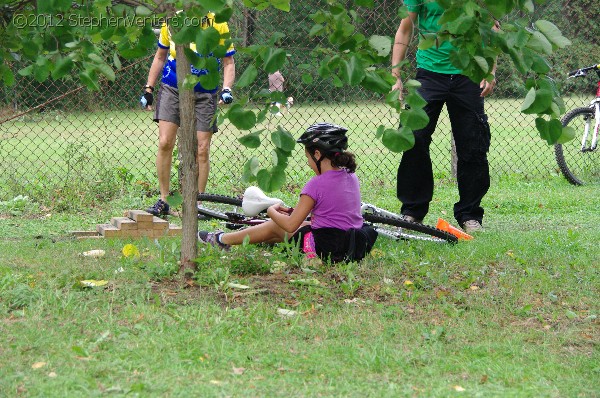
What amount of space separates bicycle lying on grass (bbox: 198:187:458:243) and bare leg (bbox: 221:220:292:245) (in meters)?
0.10

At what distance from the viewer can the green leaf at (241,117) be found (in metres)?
4.23

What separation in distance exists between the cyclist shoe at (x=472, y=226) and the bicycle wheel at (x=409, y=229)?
0.63 m

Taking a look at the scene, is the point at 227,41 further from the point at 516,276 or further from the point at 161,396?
the point at 516,276

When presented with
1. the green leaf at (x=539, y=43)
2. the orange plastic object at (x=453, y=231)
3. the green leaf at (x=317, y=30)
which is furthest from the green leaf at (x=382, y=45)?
the orange plastic object at (x=453, y=231)

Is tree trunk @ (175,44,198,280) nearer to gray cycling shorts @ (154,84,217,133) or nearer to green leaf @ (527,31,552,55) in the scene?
green leaf @ (527,31,552,55)

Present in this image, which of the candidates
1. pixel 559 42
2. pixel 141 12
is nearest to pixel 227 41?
pixel 141 12

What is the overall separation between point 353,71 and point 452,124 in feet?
10.2

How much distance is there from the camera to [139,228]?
6746 millimetres

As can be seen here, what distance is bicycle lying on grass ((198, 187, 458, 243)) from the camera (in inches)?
237

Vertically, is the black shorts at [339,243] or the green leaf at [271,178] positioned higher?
the green leaf at [271,178]

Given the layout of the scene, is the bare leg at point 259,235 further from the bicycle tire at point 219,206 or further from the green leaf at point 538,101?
the green leaf at point 538,101

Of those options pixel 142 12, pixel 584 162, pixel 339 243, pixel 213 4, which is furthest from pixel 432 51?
pixel 584 162

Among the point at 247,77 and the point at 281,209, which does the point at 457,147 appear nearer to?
the point at 281,209

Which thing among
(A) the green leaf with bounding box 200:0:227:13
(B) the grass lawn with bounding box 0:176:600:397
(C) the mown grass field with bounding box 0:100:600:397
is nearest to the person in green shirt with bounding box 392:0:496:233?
(C) the mown grass field with bounding box 0:100:600:397
